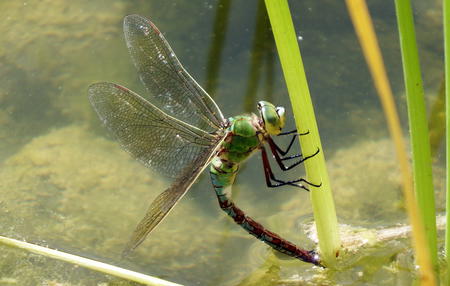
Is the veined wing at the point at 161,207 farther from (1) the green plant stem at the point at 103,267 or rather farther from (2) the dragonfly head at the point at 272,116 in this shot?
(2) the dragonfly head at the point at 272,116

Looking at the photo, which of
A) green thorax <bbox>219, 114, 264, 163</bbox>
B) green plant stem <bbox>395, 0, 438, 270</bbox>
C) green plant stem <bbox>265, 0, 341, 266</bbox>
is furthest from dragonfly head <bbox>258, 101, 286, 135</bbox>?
green plant stem <bbox>395, 0, 438, 270</bbox>

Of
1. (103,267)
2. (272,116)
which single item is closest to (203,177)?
(272,116)

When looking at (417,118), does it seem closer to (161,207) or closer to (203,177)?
(161,207)

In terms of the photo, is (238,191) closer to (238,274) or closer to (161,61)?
(238,274)

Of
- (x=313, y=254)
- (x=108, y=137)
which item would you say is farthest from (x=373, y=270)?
(x=108, y=137)

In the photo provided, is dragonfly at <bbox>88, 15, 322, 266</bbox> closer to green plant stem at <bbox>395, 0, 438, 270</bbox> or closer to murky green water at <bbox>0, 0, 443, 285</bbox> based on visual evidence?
murky green water at <bbox>0, 0, 443, 285</bbox>
